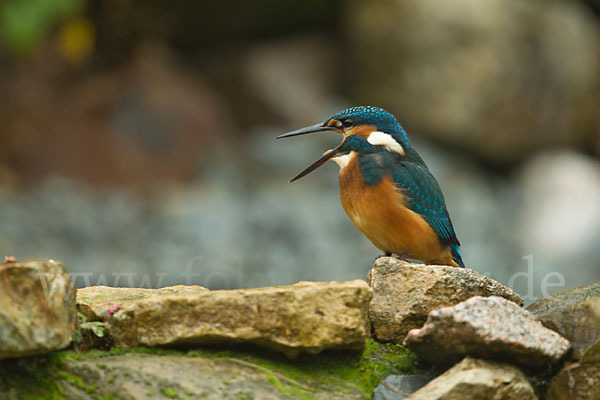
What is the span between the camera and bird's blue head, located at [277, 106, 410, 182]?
414 centimetres

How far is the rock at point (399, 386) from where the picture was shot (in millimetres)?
2775

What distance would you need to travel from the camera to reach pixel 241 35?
10.8 m

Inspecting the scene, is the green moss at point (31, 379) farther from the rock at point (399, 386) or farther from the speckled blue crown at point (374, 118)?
the speckled blue crown at point (374, 118)

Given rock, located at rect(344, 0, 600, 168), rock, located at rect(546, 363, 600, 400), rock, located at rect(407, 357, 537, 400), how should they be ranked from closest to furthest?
rock, located at rect(407, 357, 537, 400)
rock, located at rect(546, 363, 600, 400)
rock, located at rect(344, 0, 600, 168)

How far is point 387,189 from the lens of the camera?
4.02 m

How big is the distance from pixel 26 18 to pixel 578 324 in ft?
24.6

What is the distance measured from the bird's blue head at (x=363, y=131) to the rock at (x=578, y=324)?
154cm

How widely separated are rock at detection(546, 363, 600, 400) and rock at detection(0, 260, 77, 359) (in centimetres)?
176

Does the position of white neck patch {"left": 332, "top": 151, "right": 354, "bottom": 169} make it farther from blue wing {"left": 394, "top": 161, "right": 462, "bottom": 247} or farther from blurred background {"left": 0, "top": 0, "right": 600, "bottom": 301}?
blurred background {"left": 0, "top": 0, "right": 600, "bottom": 301}

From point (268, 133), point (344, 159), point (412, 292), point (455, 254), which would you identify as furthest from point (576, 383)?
point (268, 133)

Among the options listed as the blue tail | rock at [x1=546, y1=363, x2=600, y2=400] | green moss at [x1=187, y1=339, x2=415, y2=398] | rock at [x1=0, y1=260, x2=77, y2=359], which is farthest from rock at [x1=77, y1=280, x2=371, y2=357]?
the blue tail

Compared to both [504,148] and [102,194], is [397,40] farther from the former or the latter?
[102,194]

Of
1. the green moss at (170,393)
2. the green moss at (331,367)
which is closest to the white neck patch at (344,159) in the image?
the green moss at (331,367)

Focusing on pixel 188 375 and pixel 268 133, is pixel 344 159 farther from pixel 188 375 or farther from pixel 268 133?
pixel 268 133
